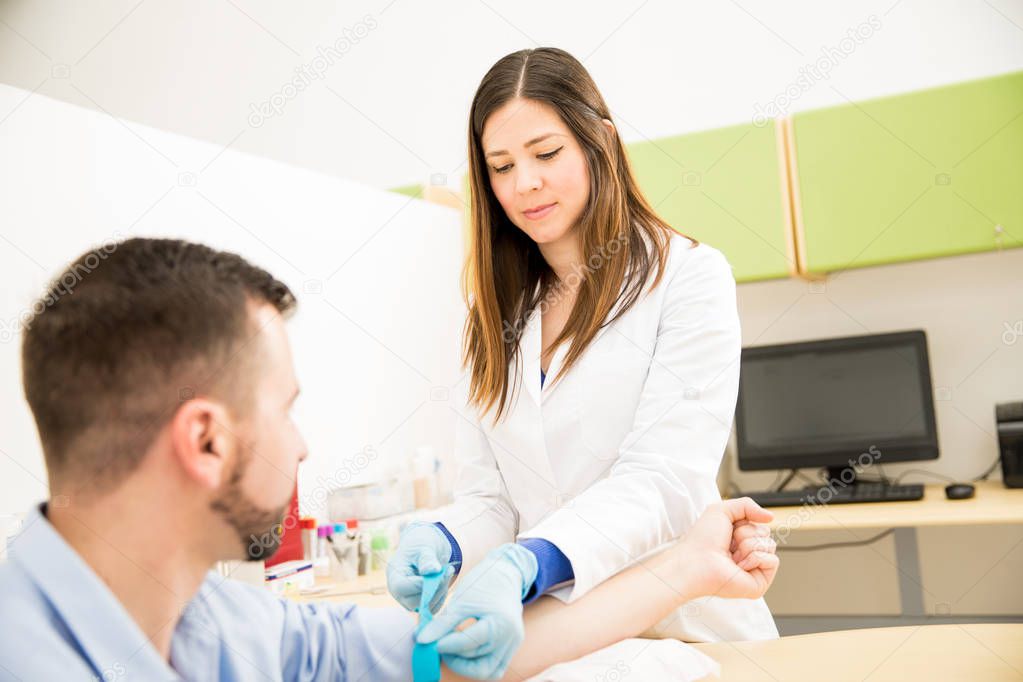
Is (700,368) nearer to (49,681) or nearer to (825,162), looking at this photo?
(49,681)

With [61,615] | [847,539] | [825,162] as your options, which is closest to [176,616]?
[61,615]

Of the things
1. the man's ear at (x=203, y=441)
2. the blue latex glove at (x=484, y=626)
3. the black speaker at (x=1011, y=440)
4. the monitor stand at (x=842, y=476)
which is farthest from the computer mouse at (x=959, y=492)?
the man's ear at (x=203, y=441)

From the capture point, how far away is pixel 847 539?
2.88m

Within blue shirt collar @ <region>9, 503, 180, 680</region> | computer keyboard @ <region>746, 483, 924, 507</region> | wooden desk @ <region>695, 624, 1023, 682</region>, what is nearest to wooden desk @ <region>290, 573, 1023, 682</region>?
wooden desk @ <region>695, 624, 1023, 682</region>

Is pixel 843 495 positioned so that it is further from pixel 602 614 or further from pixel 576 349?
pixel 602 614

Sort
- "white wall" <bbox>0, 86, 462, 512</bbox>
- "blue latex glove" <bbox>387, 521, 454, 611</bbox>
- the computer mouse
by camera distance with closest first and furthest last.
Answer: "blue latex glove" <bbox>387, 521, 454, 611</bbox>, "white wall" <bbox>0, 86, 462, 512</bbox>, the computer mouse

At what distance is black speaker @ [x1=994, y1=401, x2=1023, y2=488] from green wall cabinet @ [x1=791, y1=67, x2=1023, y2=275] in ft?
1.61

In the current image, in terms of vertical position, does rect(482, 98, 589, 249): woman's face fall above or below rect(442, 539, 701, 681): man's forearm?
above

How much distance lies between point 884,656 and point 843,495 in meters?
1.70

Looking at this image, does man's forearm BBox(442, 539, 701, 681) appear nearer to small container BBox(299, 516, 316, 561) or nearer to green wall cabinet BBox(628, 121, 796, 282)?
small container BBox(299, 516, 316, 561)

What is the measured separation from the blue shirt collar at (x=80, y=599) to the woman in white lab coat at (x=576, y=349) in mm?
452

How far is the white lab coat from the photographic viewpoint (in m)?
1.09

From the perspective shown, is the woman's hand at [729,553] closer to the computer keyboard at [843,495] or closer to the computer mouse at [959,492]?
the computer keyboard at [843,495]

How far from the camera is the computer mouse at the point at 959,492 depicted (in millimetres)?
2416
